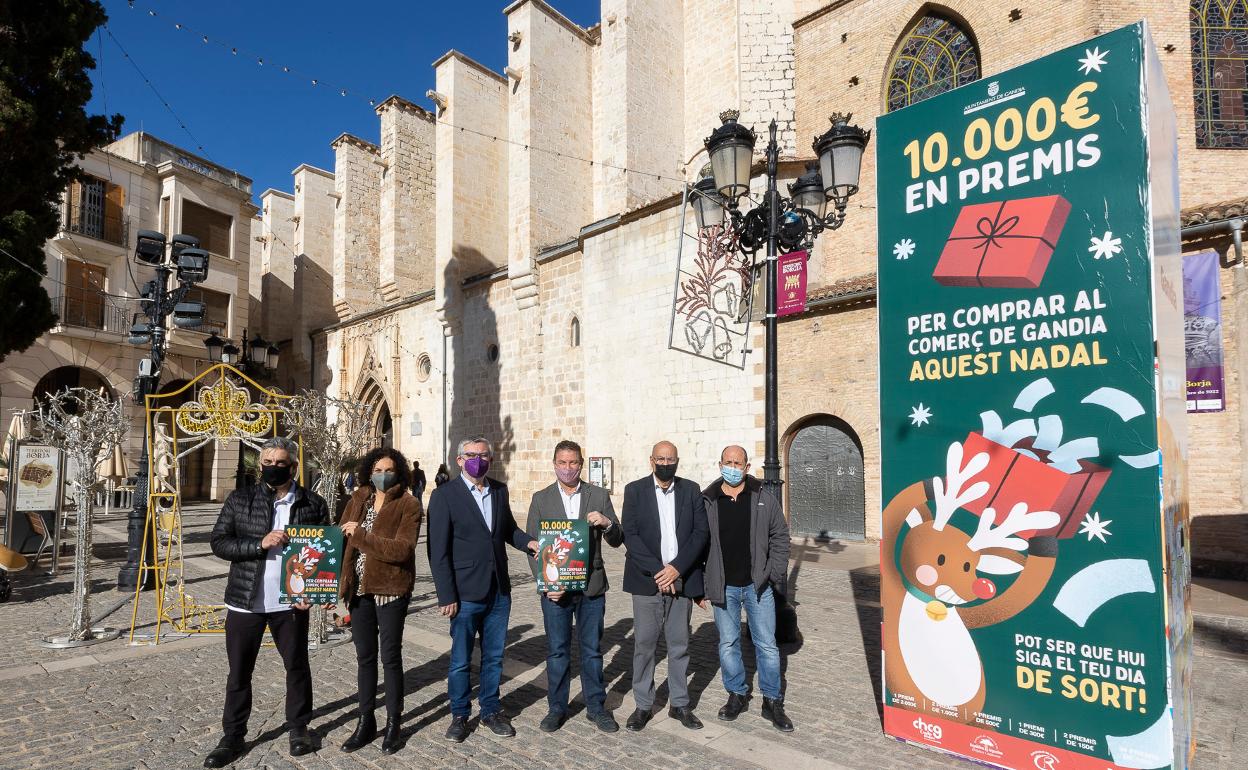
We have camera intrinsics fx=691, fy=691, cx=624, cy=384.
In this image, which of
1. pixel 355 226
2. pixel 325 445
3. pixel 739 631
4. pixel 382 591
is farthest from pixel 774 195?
pixel 355 226

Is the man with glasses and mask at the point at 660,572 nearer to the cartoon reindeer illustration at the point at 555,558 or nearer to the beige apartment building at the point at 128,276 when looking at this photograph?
the cartoon reindeer illustration at the point at 555,558

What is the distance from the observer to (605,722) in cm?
430

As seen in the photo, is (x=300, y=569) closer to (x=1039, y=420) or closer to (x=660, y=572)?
(x=660, y=572)

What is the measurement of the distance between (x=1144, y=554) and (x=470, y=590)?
3.52m

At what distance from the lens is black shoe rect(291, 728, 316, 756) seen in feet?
13.0

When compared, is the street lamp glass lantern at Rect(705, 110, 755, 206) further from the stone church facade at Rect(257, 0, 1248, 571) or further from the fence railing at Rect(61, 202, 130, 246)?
the fence railing at Rect(61, 202, 130, 246)

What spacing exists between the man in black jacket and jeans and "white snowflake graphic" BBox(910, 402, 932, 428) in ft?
12.1

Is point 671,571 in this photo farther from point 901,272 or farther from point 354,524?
point 901,272

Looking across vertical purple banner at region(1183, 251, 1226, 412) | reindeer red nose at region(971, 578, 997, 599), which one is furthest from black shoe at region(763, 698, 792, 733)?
vertical purple banner at region(1183, 251, 1226, 412)

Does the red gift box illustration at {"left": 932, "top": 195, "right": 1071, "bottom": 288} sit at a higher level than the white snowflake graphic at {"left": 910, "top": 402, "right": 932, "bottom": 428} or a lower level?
higher

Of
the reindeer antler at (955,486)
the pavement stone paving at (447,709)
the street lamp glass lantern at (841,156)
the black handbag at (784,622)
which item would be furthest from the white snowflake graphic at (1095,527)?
the street lamp glass lantern at (841,156)

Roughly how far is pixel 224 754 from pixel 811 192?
21.7 feet

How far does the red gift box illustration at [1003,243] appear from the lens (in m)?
3.62

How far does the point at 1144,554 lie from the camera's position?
3.23 m
